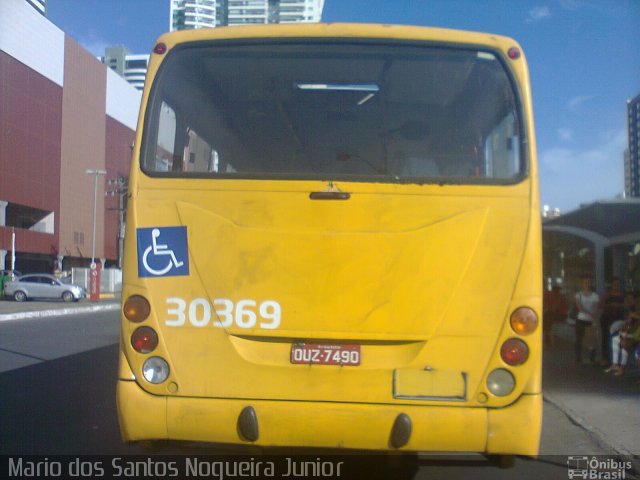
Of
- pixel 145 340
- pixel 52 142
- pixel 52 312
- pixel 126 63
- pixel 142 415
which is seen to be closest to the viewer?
pixel 142 415

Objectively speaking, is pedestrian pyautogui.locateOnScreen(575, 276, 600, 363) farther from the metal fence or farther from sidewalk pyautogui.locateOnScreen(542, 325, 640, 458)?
the metal fence

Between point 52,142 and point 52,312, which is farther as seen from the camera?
point 52,142

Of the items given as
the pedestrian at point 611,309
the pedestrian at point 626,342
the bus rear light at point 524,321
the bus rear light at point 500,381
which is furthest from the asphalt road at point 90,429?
the pedestrian at point 611,309

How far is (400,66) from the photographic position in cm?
479

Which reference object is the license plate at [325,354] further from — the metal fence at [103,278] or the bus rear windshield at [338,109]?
the metal fence at [103,278]

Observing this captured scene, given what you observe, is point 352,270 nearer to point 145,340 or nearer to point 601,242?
point 145,340

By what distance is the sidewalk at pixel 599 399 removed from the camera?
7.31m

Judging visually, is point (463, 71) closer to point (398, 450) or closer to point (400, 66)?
point (400, 66)

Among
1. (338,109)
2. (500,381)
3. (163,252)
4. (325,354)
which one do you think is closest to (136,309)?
(163,252)

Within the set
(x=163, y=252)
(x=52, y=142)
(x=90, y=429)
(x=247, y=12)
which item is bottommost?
(x=90, y=429)

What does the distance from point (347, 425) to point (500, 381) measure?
95 centimetres

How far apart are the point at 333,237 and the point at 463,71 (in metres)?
1.46

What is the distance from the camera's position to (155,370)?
14.4 feet

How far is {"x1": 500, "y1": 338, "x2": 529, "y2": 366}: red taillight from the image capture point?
4.30 meters
